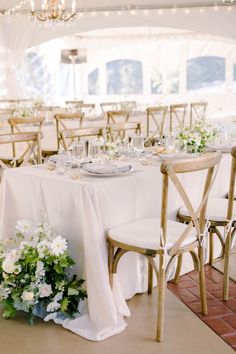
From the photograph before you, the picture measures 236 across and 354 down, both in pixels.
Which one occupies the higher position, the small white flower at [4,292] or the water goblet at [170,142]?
the water goblet at [170,142]

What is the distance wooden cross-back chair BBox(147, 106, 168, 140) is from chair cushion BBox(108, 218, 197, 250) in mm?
4231

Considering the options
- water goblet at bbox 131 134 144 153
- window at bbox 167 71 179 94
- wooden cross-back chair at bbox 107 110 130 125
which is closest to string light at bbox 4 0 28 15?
wooden cross-back chair at bbox 107 110 130 125

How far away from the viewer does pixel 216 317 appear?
125 inches

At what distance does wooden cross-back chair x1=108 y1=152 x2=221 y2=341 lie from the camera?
2.79m

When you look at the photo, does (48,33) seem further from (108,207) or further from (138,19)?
(108,207)

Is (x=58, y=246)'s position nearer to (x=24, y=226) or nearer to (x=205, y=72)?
(x=24, y=226)

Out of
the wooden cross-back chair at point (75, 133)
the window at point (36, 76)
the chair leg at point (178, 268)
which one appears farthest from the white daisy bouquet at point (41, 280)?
the window at point (36, 76)

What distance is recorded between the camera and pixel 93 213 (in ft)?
9.77

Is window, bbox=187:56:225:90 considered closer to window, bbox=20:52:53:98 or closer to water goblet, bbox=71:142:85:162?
window, bbox=20:52:53:98

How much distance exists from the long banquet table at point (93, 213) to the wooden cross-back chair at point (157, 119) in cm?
390

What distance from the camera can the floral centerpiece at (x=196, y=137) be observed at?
381 cm

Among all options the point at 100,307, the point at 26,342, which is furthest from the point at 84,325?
the point at 26,342

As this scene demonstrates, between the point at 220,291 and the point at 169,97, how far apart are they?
1087cm

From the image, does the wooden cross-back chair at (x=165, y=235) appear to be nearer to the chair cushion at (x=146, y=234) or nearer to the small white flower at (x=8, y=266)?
the chair cushion at (x=146, y=234)
